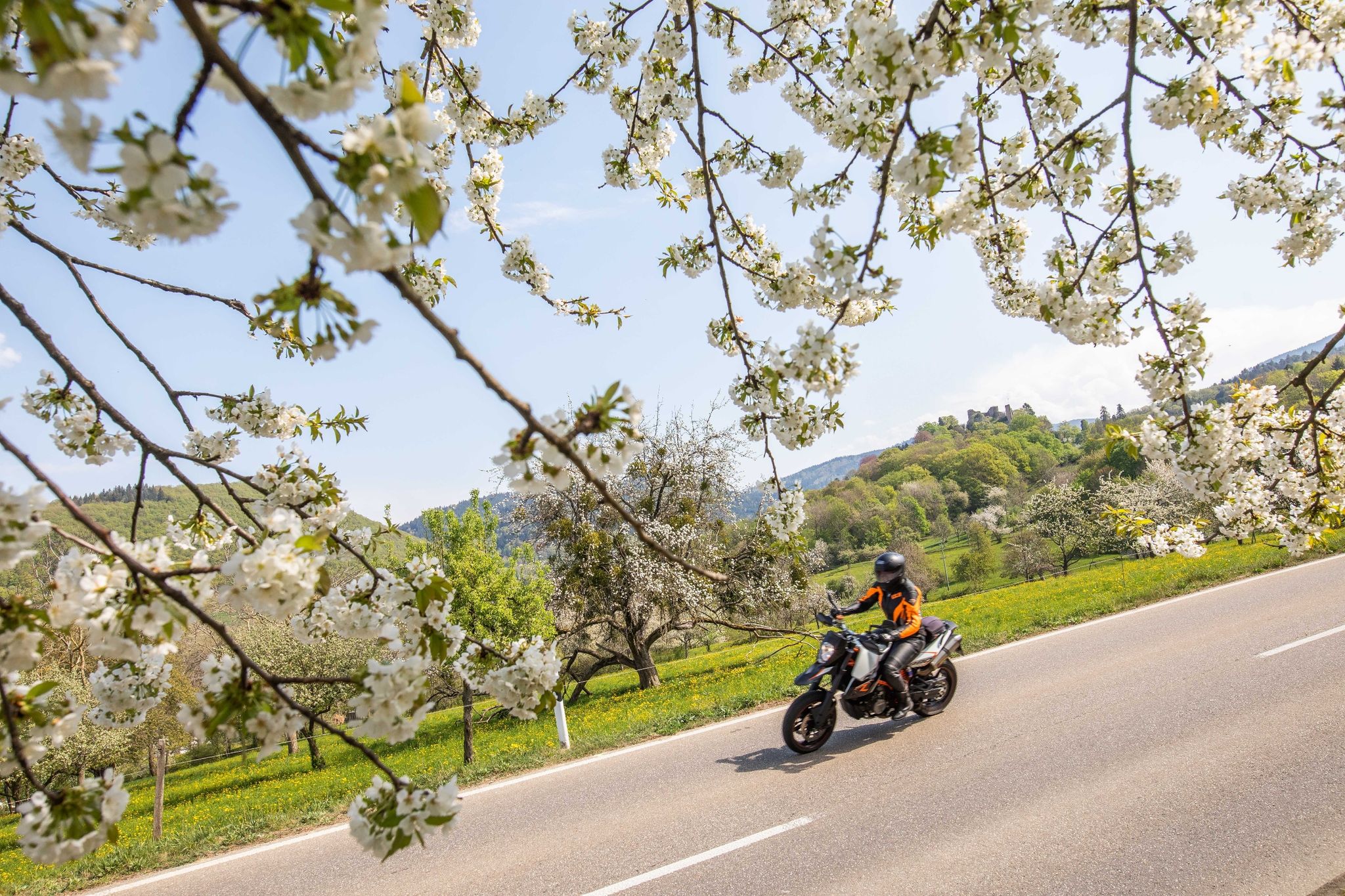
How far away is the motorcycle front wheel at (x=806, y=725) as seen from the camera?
20.6 ft

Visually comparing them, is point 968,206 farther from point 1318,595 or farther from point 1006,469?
point 1006,469

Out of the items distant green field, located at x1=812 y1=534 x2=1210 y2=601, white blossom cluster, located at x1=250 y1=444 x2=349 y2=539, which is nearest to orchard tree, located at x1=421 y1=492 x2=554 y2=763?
white blossom cluster, located at x1=250 y1=444 x2=349 y2=539

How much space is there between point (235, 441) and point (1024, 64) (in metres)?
4.13

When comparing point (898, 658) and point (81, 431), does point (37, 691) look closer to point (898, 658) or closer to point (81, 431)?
point (81, 431)

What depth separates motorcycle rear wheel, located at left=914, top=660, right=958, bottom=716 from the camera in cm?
698

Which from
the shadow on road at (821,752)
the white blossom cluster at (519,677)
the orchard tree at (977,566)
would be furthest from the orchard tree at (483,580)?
the orchard tree at (977,566)

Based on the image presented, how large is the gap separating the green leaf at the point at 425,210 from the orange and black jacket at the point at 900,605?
20.1 feet

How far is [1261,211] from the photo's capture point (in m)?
3.66

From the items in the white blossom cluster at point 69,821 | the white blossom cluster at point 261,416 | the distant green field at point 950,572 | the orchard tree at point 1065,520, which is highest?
the white blossom cluster at point 261,416

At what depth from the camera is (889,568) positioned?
6.53 metres

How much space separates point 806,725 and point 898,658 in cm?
107

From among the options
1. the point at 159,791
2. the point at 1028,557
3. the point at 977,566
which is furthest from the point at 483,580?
the point at 977,566

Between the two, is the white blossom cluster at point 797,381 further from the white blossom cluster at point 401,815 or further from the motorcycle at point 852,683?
the motorcycle at point 852,683

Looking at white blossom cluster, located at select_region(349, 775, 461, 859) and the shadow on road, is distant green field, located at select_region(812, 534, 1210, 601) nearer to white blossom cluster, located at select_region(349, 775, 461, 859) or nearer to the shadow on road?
the shadow on road
